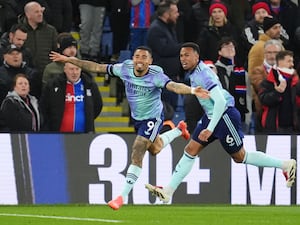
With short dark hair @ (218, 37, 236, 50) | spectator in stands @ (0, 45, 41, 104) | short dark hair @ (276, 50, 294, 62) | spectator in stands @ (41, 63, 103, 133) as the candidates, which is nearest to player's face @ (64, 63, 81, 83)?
spectator in stands @ (41, 63, 103, 133)

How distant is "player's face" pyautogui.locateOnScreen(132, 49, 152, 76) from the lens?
17.3m

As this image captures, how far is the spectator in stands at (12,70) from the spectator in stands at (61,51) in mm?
194

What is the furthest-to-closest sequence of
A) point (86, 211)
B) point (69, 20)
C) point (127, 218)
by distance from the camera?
point (69, 20) < point (86, 211) < point (127, 218)

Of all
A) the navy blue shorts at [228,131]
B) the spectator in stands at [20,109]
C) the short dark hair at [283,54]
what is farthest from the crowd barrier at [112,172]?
the navy blue shorts at [228,131]

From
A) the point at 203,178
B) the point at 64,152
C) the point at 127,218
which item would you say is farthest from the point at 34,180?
the point at 127,218

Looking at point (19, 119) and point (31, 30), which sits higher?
point (31, 30)

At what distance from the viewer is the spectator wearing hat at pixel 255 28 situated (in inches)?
864

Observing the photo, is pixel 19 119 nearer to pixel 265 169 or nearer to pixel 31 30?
pixel 31 30

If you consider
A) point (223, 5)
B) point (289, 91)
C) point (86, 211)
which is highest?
point (223, 5)

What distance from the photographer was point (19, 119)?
19219 millimetres

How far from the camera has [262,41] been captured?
69.6ft

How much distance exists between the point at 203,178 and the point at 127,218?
14.7ft

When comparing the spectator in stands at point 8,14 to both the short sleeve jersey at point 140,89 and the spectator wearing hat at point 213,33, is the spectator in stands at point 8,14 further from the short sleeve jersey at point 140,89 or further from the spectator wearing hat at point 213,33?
the short sleeve jersey at point 140,89

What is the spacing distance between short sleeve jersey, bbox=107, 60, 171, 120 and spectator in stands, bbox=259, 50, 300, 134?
283cm
